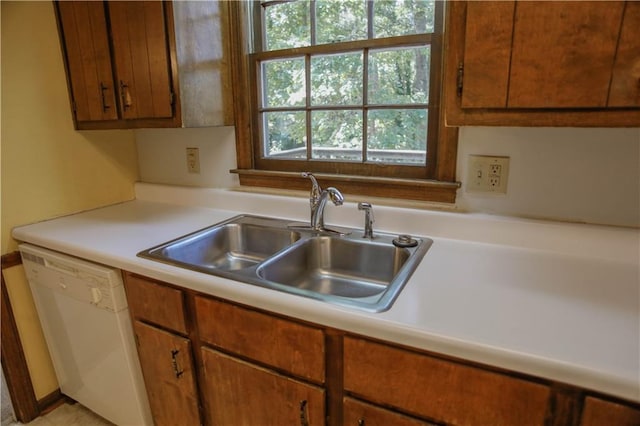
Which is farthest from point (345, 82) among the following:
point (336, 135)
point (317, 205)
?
point (317, 205)

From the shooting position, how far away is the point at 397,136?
4.54ft

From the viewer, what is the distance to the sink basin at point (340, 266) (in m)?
1.21

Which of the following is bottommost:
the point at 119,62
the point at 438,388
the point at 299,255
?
the point at 438,388

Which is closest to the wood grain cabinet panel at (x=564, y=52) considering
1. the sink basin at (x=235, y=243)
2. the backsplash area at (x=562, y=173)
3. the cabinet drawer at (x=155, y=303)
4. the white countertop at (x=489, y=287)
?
the backsplash area at (x=562, y=173)

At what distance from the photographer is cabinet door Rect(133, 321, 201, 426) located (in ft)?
3.82

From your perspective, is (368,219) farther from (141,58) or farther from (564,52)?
(141,58)

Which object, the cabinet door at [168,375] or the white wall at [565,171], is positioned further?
the cabinet door at [168,375]

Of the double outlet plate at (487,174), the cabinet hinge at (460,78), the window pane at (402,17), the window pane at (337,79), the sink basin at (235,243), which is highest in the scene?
the window pane at (402,17)

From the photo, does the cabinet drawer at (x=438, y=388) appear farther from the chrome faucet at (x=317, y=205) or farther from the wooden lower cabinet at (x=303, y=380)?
the chrome faucet at (x=317, y=205)

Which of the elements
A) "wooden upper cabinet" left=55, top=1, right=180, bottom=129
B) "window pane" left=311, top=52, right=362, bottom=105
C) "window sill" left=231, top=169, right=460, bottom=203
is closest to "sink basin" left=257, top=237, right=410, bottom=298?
"window sill" left=231, top=169, right=460, bottom=203

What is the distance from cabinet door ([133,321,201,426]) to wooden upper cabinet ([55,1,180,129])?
761 mm

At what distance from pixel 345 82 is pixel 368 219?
561mm

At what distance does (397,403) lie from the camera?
2.73 ft

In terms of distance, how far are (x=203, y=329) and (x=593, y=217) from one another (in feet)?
3.91
